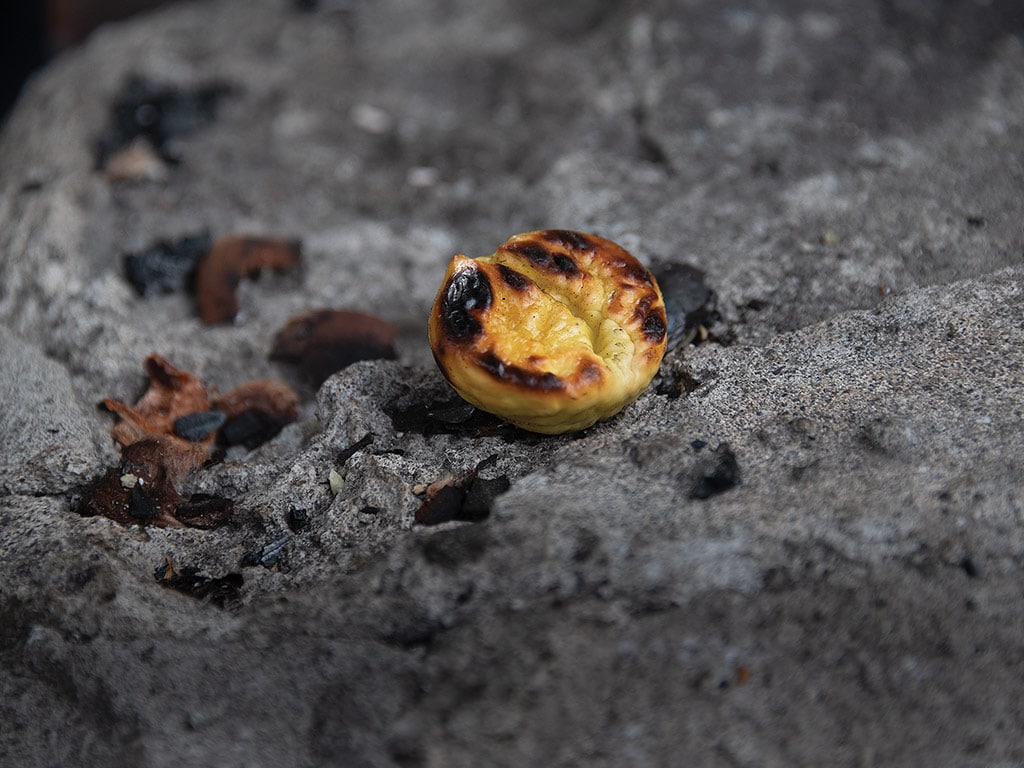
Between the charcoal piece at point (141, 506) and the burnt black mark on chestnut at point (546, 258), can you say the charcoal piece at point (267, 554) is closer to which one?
the charcoal piece at point (141, 506)

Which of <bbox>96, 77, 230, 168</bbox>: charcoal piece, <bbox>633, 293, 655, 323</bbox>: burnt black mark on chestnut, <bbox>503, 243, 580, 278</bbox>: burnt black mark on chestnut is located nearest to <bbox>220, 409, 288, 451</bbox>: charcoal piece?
<bbox>503, 243, 580, 278</bbox>: burnt black mark on chestnut

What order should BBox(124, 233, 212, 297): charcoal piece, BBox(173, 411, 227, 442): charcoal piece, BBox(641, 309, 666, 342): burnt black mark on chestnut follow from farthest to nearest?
BBox(124, 233, 212, 297): charcoal piece < BBox(173, 411, 227, 442): charcoal piece < BBox(641, 309, 666, 342): burnt black mark on chestnut

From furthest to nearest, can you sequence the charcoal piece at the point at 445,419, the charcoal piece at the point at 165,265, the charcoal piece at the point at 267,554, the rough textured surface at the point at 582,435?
the charcoal piece at the point at 165,265
the charcoal piece at the point at 445,419
the charcoal piece at the point at 267,554
the rough textured surface at the point at 582,435

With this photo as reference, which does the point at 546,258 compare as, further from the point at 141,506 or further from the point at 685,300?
the point at 141,506

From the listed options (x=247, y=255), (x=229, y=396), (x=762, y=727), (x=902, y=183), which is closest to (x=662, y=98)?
(x=902, y=183)

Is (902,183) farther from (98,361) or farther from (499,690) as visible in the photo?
(98,361)

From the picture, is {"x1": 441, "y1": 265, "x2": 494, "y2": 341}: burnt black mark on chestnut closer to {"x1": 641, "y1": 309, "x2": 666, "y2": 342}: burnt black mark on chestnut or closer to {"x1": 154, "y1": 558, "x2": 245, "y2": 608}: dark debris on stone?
{"x1": 641, "y1": 309, "x2": 666, "y2": 342}: burnt black mark on chestnut

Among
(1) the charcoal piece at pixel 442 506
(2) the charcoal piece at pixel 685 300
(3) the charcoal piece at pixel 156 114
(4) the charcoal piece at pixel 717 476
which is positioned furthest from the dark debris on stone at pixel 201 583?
(3) the charcoal piece at pixel 156 114

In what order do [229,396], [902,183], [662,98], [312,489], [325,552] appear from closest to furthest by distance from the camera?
[325,552] → [312,489] → [229,396] → [902,183] → [662,98]
